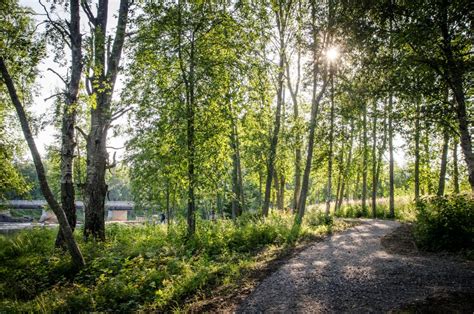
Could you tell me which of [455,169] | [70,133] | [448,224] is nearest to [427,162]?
[455,169]

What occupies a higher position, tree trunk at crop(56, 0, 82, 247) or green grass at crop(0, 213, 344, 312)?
tree trunk at crop(56, 0, 82, 247)

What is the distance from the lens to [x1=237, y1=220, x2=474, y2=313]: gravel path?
5.02 m

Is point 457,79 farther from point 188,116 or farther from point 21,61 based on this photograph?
point 21,61

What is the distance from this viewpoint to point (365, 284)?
5.79 m

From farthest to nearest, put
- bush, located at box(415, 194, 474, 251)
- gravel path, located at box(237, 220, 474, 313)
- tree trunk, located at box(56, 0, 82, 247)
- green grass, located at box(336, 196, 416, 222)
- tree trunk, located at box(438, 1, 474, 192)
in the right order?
green grass, located at box(336, 196, 416, 222) → tree trunk, located at box(56, 0, 82, 247) → tree trunk, located at box(438, 1, 474, 192) → bush, located at box(415, 194, 474, 251) → gravel path, located at box(237, 220, 474, 313)

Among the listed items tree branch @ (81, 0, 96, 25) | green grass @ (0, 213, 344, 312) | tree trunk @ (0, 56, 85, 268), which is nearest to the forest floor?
green grass @ (0, 213, 344, 312)

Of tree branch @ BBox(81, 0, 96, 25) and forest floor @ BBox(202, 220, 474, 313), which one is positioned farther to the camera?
tree branch @ BBox(81, 0, 96, 25)

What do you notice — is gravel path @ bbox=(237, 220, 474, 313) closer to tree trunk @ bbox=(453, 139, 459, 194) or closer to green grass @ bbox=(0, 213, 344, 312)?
green grass @ bbox=(0, 213, 344, 312)

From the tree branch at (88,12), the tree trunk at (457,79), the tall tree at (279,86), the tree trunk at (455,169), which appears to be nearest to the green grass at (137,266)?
the tall tree at (279,86)

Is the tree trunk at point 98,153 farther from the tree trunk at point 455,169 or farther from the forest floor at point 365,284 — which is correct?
the tree trunk at point 455,169

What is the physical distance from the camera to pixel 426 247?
28.6 ft

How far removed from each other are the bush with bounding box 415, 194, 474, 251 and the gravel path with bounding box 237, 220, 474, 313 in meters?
1.17

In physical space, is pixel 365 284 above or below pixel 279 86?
below

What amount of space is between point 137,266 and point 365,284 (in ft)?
19.9
